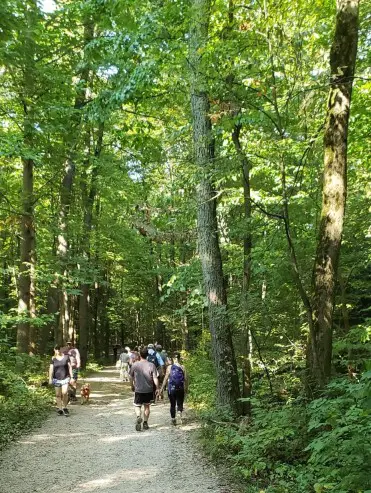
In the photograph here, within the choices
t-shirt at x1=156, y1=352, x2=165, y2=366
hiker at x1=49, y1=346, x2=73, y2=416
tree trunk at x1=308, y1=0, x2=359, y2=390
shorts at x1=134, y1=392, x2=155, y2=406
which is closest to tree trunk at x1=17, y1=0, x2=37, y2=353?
hiker at x1=49, y1=346, x2=73, y2=416

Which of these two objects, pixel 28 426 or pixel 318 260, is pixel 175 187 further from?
pixel 28 426

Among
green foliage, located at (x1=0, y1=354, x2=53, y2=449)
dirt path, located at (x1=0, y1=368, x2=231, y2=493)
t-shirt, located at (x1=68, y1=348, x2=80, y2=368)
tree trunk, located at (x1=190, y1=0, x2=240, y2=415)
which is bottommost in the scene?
dirt path, located at (x1=0, y1=368, x2=231, y2=493)

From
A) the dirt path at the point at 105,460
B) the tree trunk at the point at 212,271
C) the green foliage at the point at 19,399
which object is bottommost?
the dirt path at the point at 105,460

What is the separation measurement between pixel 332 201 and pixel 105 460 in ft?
18.1

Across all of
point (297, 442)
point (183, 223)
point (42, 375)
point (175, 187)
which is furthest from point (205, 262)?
point (42, 375)

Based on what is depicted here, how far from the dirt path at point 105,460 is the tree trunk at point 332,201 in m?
2.18

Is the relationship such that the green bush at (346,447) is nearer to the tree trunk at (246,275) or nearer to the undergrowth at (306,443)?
the undergrowth at (306,443)

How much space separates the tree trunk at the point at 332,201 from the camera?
5594mm

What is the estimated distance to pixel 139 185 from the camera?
757 inches

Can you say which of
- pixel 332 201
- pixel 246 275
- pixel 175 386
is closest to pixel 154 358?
pixel 175 386

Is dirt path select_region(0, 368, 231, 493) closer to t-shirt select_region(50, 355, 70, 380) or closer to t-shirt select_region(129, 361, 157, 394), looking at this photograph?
t-shirt select_region(129, 361, 157, 394)

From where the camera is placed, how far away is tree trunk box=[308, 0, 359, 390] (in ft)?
18.4

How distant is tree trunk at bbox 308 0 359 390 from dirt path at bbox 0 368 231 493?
218 cm

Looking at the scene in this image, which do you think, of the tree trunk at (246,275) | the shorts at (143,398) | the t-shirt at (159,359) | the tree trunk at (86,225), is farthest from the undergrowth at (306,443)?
the tree trunk at (86,225)
